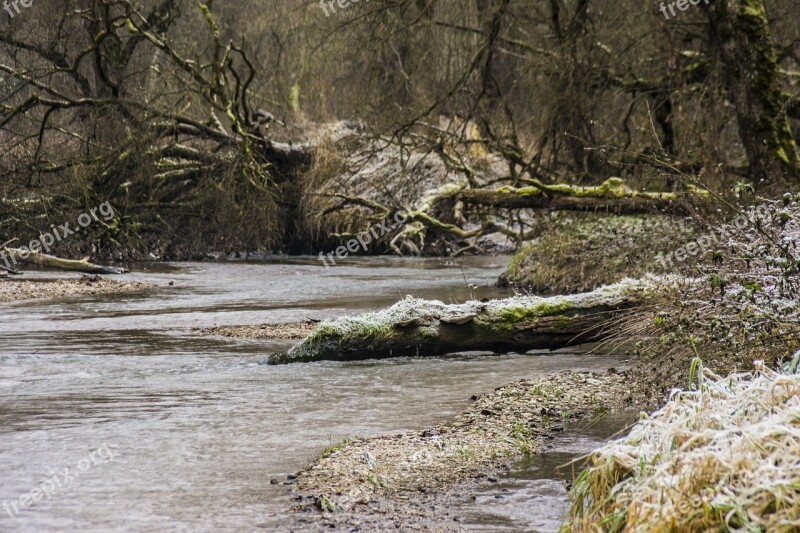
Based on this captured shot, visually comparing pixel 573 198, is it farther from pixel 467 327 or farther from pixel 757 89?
pixel 467 327


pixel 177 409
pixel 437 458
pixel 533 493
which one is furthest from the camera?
pixel 177 409

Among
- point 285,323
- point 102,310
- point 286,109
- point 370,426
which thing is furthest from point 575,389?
point 286,109

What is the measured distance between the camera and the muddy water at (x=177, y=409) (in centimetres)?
576

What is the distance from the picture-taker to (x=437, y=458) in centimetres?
654

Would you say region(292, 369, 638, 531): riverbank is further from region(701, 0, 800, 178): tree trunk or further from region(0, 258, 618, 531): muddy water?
region(701, 0, 800, 178): tree trunk

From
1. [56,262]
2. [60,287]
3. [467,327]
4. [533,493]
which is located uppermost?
[56,262]

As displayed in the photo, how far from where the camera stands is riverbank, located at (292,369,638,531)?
217 inches

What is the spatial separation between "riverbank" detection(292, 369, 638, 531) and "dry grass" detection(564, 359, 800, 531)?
1096 millimetres

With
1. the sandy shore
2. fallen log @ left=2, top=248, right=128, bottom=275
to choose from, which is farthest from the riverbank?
fallen log @ left=2, top=248, right=128, bottom=275

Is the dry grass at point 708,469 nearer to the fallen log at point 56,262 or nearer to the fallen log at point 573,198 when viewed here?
the fallen log at point 573,198

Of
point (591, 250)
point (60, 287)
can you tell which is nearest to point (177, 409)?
point (591, 250)

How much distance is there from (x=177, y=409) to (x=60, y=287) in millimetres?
11822

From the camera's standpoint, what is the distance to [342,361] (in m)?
10.7

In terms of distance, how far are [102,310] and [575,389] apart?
947cm
